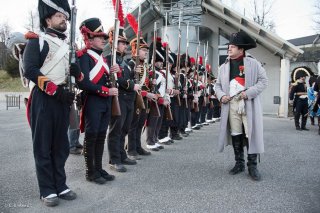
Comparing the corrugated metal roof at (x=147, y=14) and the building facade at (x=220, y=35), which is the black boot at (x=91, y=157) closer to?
the building facade at (x=220, y=35)

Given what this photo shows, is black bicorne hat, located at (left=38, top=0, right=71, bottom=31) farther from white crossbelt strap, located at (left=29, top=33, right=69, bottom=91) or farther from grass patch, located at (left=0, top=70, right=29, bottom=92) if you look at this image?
grass patch, located at (left=0, top=70, right=29, bottom=92)

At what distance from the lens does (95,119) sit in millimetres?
4316

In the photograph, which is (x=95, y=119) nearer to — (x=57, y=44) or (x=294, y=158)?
(x=57, y=44)

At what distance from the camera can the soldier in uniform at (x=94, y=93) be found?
4.28m

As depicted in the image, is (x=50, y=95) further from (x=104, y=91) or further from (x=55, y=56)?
(x=104, y=91)

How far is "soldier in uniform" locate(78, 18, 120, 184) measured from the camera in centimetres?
428

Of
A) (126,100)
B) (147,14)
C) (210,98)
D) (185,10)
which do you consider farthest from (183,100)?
(185,10)

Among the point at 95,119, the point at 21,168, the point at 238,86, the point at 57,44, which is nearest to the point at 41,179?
the point at 95,119

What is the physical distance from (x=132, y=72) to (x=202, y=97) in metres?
6.20

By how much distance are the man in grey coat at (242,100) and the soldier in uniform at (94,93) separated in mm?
1804

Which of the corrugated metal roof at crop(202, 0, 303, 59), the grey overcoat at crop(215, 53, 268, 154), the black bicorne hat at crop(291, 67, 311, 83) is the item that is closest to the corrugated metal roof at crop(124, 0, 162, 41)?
the corrugated metal roof at crop(202, 0, 303, 59)

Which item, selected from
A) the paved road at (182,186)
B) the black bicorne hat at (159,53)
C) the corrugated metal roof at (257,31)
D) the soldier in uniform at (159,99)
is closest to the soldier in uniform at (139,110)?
the paved road at (182,186)

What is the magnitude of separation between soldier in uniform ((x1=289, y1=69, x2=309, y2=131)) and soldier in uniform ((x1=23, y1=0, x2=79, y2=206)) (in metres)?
9.61

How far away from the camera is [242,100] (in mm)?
4969
